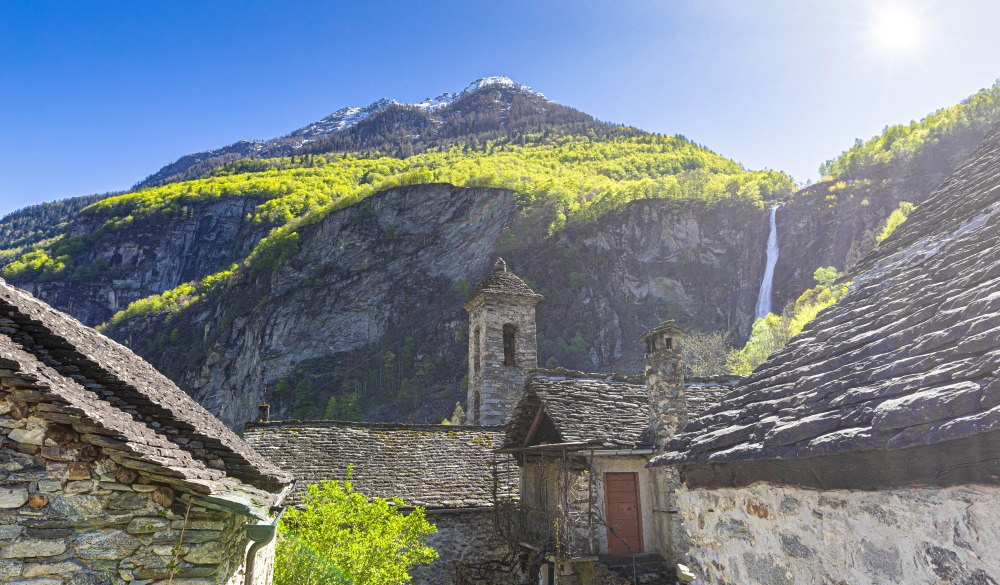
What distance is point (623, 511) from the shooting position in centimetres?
1074

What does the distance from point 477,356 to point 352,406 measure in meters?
30.8

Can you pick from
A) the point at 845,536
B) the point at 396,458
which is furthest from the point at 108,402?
the point at 396,458

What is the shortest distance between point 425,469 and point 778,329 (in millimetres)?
30594

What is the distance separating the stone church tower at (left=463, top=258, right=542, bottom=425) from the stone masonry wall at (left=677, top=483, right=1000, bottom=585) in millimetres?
14753

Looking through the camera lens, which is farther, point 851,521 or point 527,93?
point 527,93

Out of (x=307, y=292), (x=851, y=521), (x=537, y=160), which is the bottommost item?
(x=851, y=521)

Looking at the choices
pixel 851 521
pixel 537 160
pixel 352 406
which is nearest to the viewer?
pixel 851 521

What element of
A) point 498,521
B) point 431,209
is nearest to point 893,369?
point 498,521

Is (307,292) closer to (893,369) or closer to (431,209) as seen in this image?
(431,209)

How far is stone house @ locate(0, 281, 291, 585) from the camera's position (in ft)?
13.6

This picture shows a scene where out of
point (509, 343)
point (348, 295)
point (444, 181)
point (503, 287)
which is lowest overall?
point (509, 343)

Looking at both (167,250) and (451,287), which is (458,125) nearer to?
(167,250)

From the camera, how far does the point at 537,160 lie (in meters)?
88.9

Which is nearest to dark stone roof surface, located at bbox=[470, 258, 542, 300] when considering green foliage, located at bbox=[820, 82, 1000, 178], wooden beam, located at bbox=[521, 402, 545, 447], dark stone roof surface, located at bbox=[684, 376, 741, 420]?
wooden beam, located at bbox=[521, 402, 545, 447]
